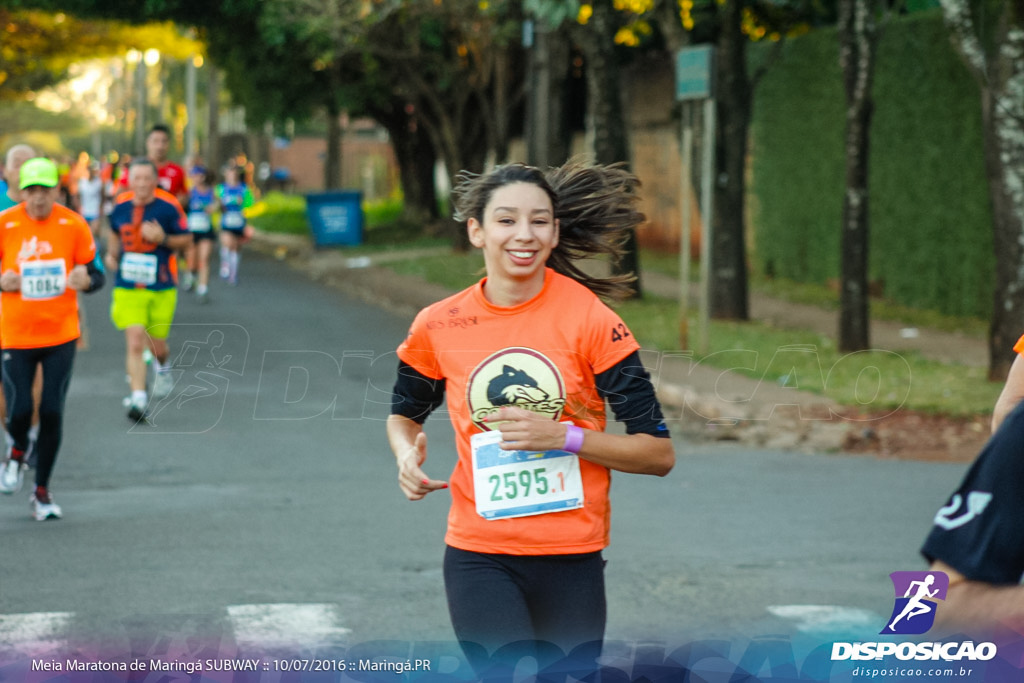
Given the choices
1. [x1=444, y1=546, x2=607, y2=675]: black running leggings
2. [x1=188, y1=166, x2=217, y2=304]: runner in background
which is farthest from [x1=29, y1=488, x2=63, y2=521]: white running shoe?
Result: [x1=188, y1=166, x2=217, y2=304]: runner in background

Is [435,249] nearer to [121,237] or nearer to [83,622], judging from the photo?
[121,237]

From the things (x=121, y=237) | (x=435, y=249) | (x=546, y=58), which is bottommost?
(x=435, y=249)

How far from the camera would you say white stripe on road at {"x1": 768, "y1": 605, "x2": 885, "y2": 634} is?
249 inches

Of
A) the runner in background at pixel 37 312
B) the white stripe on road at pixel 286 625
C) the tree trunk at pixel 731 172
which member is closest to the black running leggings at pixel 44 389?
the runner in background at pixel 37 312

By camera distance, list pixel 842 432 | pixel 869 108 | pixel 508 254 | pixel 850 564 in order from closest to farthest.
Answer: pixel 508 254
pixel 850 564
pixel 842 432
pixel 869 108

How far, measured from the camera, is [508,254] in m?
4.12

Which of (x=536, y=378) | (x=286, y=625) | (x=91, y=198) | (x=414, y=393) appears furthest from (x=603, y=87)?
(x=91, y=198)

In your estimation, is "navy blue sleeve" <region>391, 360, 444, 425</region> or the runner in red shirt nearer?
the runner in red shirt

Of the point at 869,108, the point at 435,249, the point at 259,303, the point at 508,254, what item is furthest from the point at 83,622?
the point at 435,249

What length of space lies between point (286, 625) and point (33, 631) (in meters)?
0.99

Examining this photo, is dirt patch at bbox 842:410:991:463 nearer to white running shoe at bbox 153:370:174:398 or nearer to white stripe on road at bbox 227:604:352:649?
white running shoe at bbox 153:370:174:398

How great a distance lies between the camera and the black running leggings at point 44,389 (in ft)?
27.7

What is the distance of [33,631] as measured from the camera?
6086 mm

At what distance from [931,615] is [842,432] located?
28.9 feet
